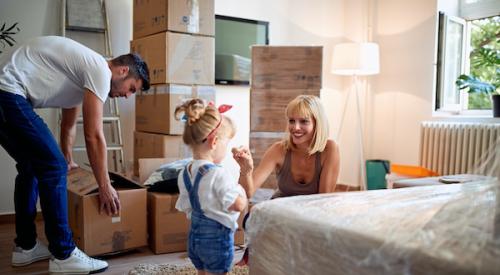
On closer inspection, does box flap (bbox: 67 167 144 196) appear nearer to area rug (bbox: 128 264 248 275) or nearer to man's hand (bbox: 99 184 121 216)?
man's hand (bbox: 99 184 121 216)

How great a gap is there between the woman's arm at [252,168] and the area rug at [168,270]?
1.52 ft

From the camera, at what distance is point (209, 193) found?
4.26 feet

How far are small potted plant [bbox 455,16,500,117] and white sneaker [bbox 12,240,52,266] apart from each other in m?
3.27

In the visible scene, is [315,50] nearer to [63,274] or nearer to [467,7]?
[467,7]

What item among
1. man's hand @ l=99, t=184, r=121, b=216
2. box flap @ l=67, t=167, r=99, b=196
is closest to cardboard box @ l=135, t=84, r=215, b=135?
box flap @ l=67, t=167, r=99, b=196

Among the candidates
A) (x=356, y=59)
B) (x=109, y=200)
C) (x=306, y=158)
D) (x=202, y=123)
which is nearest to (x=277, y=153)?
(x=306, y=158)

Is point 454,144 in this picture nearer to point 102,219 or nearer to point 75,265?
point 102,219

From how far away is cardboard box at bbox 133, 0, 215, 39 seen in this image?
2.83 metres

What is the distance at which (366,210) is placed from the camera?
1112mm

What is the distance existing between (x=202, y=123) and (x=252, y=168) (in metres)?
0.40

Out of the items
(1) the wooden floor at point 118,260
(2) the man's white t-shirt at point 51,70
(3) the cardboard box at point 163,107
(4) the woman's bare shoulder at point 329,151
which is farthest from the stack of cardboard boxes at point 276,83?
(2) the man's white t-shirt at point 51,70

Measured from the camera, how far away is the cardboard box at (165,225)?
7.82 feet

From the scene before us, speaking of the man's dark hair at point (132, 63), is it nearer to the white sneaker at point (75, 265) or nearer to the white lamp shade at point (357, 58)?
the white sneaker at point (75, 265)

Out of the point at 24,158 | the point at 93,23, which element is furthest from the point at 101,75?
the point at 93,23
